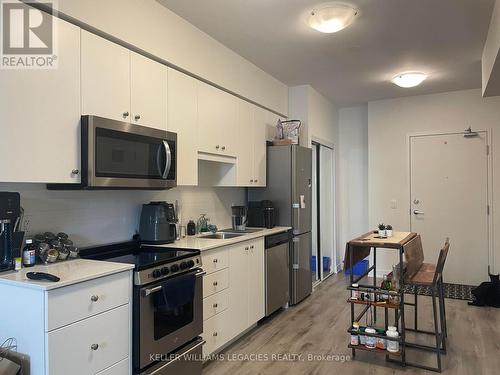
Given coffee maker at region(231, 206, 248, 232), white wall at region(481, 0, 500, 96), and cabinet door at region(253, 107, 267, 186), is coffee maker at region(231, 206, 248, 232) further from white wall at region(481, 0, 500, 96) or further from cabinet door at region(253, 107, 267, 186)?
white wall at region(481, 0, 500, 96)

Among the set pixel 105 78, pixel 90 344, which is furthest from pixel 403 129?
pixel 90 344

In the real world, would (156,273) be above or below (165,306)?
above

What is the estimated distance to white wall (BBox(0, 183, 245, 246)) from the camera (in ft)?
7.33

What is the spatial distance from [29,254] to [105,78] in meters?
1.12

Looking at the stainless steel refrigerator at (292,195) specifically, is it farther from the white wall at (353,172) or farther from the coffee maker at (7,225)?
the coffee maker at (7,225)

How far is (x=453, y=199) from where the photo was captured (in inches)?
209

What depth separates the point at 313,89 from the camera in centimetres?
511

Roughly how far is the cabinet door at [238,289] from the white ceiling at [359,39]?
1.91 m

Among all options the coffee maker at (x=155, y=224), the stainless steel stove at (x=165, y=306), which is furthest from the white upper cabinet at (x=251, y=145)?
the stainless steel stove at (x=165, y=306)

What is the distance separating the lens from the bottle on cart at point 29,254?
2043 mm

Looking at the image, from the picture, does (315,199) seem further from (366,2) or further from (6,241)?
(6,241)

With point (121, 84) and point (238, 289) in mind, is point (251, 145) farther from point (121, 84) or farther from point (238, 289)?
point (121, 84)

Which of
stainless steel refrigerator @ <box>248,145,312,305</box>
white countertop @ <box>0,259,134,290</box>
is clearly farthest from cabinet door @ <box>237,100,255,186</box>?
white countertop @ <box>0,259,134,290</box>

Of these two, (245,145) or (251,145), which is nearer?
(245,145)
